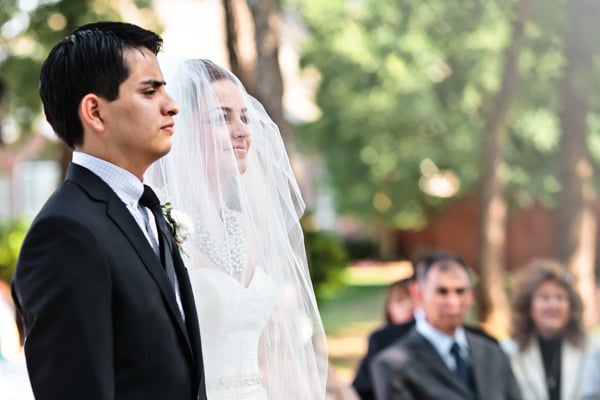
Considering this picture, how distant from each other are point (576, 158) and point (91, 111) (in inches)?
447

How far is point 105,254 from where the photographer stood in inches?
84.4

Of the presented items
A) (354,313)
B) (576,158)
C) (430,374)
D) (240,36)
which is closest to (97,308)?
(430,374)

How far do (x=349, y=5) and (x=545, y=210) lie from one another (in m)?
12.1

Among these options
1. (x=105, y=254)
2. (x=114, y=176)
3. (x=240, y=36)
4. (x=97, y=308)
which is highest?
(x=240, y=36)

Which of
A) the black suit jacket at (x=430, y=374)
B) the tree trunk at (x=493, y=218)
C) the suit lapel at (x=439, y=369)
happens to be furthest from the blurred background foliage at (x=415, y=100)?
the suit lapel at (x=439, y=369)

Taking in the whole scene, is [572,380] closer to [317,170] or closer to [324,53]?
[324,53]

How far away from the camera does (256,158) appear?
3273mm

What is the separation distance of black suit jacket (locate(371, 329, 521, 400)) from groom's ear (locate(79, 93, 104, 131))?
325cm

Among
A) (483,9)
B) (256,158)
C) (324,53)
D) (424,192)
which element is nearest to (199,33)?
(424,192)

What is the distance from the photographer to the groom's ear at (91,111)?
224cm

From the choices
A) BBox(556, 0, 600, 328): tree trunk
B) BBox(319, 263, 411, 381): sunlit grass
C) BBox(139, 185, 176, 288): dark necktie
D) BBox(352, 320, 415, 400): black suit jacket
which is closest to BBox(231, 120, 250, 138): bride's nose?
BBox(139, 185, 176, 288): dark necktie

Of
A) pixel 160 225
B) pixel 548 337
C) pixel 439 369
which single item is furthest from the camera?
pixel 548 337

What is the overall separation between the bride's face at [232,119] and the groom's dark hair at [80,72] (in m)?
0.77

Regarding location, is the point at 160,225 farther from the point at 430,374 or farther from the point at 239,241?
the point at 430,374
